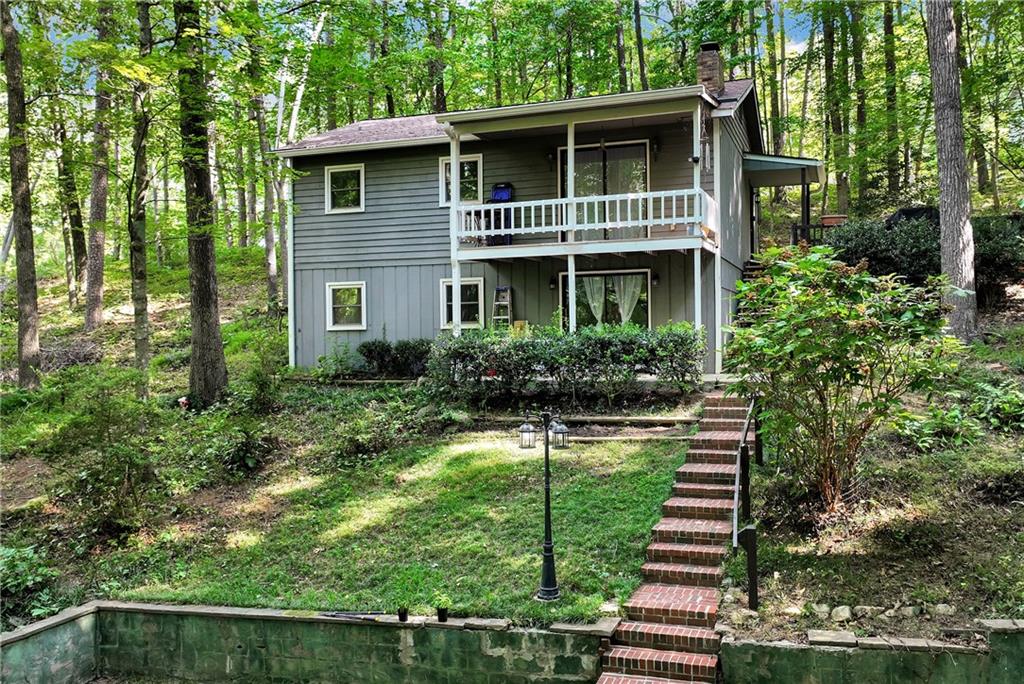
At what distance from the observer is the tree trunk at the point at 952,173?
1186 cm

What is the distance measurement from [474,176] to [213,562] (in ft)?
33.9

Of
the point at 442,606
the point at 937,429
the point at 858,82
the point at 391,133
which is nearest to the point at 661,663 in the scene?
the point at 442,606

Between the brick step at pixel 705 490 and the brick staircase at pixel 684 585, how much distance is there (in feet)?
0.04

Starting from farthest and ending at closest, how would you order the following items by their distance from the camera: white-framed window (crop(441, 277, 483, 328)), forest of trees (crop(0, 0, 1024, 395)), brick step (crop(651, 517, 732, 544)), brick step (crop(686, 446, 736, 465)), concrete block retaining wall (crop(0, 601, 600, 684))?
white-framed window (crop(441, 277, 483, 328)), forest of trees (crop(0, 0, 1024, 395)), brick step (crop(686, 446, 736, 465)), brick step (crop(651, 517, 732, 544)), concrete block retaining wall (crop(0, 601, 600, 684))

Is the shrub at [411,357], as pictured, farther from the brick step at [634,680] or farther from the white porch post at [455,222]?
the brick step at [634,680]

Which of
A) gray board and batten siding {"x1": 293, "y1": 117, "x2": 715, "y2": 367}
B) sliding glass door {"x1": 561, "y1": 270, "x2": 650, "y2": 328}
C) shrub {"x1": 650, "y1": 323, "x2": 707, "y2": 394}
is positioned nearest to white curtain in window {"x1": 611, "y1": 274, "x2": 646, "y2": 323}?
sliding glass door {"x1": 561, "y1": 270, "x2": 650, "y2": 328}

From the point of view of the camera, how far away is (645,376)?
39.3 feet

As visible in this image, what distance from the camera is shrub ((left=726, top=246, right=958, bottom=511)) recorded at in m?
6.30

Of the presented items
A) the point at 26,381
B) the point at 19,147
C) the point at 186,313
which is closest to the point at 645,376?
the point at 26,381

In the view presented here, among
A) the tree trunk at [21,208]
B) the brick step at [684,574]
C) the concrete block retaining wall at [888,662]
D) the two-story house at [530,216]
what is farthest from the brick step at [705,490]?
the tree trunk at [21,208]

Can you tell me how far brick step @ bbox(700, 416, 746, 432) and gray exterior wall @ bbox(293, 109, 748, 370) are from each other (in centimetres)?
466

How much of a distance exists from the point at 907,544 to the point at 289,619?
231 inches

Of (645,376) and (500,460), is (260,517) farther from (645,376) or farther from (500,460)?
(645,376)

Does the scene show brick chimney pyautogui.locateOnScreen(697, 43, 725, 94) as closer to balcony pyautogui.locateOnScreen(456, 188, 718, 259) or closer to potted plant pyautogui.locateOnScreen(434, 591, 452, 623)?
balcony pyautogui.locateOnScreen(456, 188, 718, 259)
